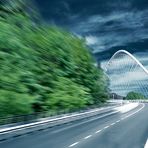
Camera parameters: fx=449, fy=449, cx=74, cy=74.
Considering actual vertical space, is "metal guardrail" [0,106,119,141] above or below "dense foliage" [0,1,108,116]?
below

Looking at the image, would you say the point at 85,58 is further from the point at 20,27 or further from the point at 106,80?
the point at 20,27

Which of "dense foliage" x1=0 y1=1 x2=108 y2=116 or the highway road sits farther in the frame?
"dense foliage" x1=0 y1=1 x2=108 y2=116

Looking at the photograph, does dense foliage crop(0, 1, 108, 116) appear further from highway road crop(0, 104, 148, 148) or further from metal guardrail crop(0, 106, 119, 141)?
highway road crop(0, 104, 148, 148)

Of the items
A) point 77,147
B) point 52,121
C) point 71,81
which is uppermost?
point 71,81

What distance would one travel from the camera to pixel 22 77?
120 ft

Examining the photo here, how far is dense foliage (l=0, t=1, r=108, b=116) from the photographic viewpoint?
32.8 metres

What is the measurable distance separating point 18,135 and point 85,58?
4921 cm

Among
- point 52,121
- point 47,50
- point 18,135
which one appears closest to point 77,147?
point 18,135

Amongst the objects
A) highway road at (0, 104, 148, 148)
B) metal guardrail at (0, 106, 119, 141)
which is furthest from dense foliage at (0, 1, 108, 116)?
highway road at (0, 104, 148, 148)

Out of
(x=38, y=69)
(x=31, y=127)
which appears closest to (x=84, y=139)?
(x=31, y=127)

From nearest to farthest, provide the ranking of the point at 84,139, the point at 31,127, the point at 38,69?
the point at 84,139
the point at 31,127
the point at 38,69

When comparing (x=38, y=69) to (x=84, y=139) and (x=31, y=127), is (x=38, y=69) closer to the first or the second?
(x=31, y=127)

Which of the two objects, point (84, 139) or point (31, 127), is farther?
point (31, 127)

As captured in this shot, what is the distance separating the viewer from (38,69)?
43500 mm
